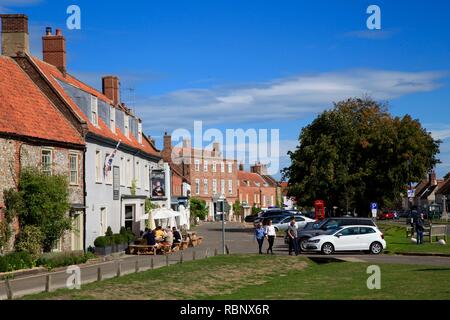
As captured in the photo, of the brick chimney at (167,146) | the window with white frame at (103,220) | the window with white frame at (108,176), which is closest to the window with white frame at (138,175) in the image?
the window with white frame at (108,176)

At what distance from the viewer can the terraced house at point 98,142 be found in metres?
39.0

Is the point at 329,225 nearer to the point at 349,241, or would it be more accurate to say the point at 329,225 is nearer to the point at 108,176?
the point at 349,241

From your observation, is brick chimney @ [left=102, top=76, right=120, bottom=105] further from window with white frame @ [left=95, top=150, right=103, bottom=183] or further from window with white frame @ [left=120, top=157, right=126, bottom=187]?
window with white frame @ [left=95, top=150, right=103, bottom=183]

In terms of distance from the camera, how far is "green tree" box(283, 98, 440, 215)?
65562 millimetres

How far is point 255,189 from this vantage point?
133625mm

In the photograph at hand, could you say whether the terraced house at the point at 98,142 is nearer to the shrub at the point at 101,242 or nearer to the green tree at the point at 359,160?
the shrub at the point at 101,242

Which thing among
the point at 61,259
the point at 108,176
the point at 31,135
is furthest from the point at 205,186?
the point at 61,259

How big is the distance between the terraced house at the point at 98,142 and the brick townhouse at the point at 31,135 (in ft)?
0.85

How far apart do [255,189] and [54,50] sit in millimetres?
90286

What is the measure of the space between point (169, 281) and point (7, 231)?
36.9ft

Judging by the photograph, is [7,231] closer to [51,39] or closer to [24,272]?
[24,272]

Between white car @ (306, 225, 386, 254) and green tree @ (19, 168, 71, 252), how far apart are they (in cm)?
1291

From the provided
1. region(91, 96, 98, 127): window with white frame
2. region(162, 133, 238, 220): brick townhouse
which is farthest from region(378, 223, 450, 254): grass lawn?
region(162, 133, 238, 220): brick townhouse
